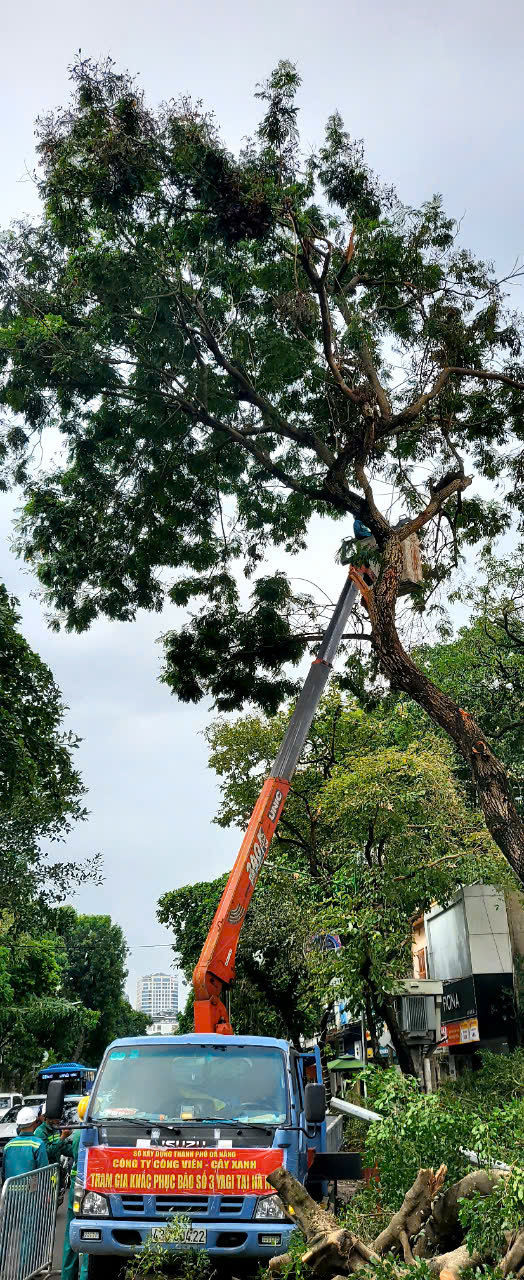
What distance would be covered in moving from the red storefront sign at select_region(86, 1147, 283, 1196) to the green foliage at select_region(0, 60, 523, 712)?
7.27 m

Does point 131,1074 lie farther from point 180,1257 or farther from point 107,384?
point 107,384

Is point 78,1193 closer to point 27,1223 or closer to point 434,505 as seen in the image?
point 27,1223

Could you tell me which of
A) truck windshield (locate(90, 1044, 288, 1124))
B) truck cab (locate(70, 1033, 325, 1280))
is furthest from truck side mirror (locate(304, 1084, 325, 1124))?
truck windshield (locate(90, 1044, 288, 1124))

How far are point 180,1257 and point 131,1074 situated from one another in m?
1.60

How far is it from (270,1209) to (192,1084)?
1.21m

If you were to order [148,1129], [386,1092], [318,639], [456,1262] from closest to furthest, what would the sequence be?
[456,1262] → [386,1092] → [148,1129] → [318,639]

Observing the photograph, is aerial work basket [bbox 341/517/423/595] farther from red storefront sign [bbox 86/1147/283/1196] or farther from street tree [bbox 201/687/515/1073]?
street tree [bbox 201/687/515/1073]

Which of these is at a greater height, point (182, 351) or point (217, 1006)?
point (182, 351)

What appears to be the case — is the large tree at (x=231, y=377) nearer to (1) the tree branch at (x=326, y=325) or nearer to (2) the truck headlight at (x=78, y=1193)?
(1) the tree branch at (x=326, y=325)

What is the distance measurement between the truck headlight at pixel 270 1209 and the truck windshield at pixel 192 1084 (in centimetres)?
66

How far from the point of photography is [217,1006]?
11445mm

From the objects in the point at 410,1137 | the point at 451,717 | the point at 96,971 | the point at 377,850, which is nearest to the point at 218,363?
the point at 451,717

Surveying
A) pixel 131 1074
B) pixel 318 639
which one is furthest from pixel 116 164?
pixel 131 1074

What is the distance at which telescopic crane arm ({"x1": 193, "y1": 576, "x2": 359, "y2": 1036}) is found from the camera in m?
11.3
